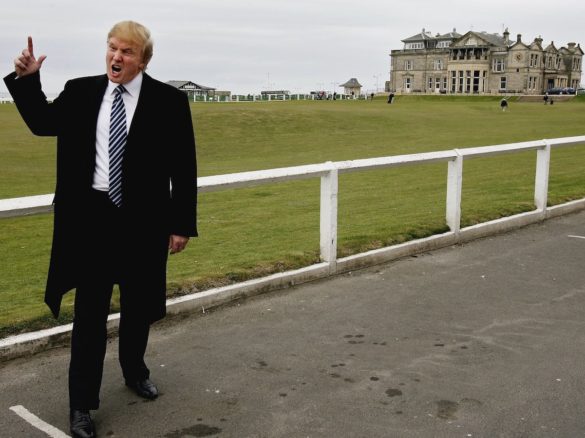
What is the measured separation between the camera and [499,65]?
13600 centimetres

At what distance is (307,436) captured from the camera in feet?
12.0

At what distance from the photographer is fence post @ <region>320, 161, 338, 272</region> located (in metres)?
6.66

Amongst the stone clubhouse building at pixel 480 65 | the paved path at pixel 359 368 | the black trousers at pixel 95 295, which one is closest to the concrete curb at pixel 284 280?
the paved path at pixel 359 368

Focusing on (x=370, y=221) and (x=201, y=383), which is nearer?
(x=201, y=383)

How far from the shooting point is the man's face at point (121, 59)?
→ 3.73 m

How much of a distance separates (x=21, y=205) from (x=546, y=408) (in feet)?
10.8

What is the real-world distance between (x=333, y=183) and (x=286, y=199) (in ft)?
24.1

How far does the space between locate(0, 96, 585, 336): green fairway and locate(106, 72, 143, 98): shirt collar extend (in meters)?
1.91

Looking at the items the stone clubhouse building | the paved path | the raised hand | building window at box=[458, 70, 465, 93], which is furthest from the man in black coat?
building window at box=[458, 70, 465, 93]

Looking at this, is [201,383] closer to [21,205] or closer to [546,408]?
[21,205]

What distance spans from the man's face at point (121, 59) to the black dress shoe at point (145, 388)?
1638mm

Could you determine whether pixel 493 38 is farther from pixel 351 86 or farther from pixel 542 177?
pixel 542 177

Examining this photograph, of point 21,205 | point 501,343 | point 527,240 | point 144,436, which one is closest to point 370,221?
point 527,240

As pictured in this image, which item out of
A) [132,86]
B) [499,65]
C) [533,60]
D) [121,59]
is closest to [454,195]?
[132,86]
